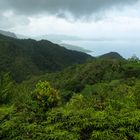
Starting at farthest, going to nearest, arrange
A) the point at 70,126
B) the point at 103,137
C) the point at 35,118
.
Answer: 1. the point at 35,118
2. the point at 70,126
3. the point at 103,137

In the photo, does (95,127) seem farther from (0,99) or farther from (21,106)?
(0,99)

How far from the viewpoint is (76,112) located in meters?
11.1

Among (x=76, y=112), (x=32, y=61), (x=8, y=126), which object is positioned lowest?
(x=32, y=61)

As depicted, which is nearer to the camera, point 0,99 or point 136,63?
point 0,99

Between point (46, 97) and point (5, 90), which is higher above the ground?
point (46, 97)

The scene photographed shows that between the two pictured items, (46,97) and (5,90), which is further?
(5,90)

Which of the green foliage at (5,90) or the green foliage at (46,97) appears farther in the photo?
the green foliage at (5,90)

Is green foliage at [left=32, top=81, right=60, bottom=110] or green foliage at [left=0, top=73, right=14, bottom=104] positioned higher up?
green foliage at [left=32, top=81, right=60, bottom=110]

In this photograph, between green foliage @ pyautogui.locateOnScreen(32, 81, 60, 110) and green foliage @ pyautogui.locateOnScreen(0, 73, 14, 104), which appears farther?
green foliage @ pyautogui.locateOnScreen(0, 73, 14, 104)

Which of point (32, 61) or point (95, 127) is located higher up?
point (95, 127)

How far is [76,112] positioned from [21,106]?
2.45m

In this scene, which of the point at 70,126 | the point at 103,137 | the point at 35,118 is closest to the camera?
the point at 103,137

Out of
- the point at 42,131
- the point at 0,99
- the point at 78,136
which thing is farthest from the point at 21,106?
the point at 0,99

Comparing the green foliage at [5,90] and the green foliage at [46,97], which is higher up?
the green foliage at [46,97]
